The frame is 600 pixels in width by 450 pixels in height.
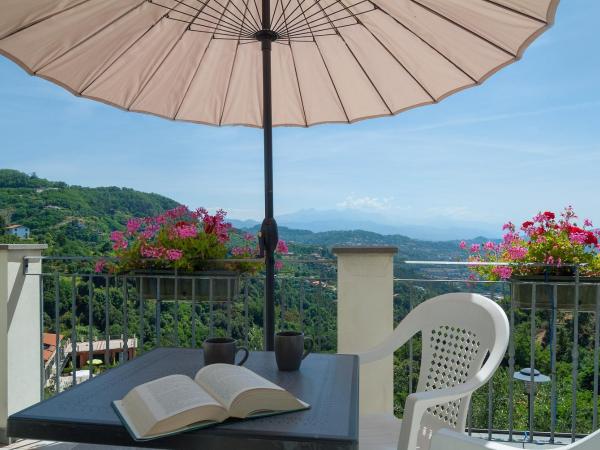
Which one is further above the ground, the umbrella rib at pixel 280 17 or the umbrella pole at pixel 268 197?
the umbrella rib at pixel 280 17

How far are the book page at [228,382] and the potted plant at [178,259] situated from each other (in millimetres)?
1640

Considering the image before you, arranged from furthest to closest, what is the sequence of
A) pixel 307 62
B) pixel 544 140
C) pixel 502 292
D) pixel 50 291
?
1. pixel 544 140
2. pixel 50 291
3. pixel 502 292
4. pixel 307 62

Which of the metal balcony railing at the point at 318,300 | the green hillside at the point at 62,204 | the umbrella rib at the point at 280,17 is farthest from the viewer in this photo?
the green hillside at the point at 62,204

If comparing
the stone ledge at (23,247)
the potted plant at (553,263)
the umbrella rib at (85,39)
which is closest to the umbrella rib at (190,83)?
the umbrella rib at (85,39)

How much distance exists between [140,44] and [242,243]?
4.23 feet

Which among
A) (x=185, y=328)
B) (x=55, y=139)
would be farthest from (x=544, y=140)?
(x=185, y=328)

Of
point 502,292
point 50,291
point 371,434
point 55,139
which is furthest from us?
point 55,139

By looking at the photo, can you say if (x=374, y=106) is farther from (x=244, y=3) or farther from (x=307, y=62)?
(x=244, y=3)

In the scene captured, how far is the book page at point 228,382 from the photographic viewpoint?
1.18 meters

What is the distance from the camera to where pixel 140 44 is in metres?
2.63

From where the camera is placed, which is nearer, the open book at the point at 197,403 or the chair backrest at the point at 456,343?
the open book at the point at 197,403

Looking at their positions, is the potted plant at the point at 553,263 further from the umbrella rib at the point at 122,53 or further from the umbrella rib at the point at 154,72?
the umbrella rib at the point at 122,53

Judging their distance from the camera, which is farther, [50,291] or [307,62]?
[50,291]

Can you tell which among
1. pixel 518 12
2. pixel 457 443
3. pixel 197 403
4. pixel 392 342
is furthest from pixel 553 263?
pixel 197 403
